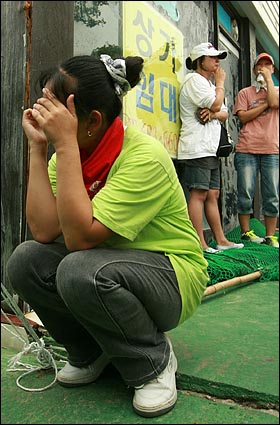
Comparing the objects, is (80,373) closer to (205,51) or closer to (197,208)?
(197,208)

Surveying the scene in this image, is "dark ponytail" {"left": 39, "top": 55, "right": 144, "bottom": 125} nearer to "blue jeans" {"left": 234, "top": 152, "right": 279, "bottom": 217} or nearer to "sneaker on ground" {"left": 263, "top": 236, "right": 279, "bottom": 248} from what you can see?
"blue jeans" {"left": 234, "top": 152, "right": 279, "bottom": 217}

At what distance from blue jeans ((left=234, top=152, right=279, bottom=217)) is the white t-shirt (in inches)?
3.4

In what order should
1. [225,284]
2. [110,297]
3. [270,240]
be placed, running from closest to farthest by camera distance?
[270,240]
[110,297]
[225,284]

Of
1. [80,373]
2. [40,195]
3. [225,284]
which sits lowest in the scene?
[80,373]

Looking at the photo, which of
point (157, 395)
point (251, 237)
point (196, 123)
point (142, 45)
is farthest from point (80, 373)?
point (142, 45)

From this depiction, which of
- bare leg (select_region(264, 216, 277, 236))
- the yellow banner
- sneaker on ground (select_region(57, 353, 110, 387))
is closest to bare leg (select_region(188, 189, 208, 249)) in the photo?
the yellow banner

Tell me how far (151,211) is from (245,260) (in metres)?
0.24

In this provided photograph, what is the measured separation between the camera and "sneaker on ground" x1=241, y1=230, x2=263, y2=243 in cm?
87

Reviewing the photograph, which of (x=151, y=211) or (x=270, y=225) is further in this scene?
(x=151, y=211)

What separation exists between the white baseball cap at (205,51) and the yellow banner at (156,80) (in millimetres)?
29

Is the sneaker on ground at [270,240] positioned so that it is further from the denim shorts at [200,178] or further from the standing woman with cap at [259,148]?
the denim shorts at [200,178]

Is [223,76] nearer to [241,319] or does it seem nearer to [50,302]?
[241,319]

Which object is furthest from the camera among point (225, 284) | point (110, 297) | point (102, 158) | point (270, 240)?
point (225, 284)

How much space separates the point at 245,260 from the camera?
1.07 m
